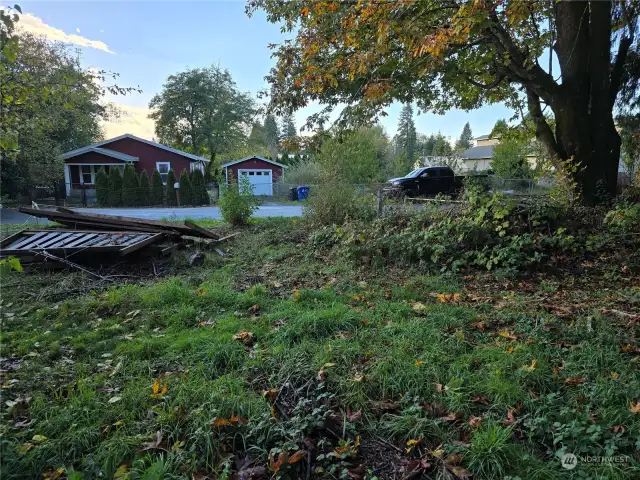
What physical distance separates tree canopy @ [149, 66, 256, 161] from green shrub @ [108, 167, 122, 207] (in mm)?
13501

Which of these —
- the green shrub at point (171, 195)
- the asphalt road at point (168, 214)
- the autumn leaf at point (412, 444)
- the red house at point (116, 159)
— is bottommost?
the autumn leaf at point (412, 444)

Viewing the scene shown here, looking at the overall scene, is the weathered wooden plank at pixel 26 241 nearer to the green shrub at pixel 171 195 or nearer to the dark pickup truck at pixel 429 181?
the dark pickup truck at pixel 429 181

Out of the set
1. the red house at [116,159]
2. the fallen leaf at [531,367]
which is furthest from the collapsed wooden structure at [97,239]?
the red house at [116,159]

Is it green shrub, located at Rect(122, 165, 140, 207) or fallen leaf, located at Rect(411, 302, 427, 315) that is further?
green shrub, located at Rect(122, 165, 140, 207)

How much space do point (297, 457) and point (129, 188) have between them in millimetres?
24147

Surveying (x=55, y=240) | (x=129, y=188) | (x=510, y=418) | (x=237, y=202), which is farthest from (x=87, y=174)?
(x=510, y=418)

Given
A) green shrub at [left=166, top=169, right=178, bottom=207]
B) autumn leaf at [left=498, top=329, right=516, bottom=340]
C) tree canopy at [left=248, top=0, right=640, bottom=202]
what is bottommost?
autumn leaf at [left=498, top=329, right=516, bottom=340]

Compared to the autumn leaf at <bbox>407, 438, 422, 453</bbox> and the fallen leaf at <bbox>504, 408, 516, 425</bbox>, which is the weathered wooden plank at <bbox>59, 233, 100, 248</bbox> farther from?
the fallen leaf at <bbox>504, 408, 516, 425</bbox>

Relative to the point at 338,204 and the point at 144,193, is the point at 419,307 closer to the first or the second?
the point at 338,204

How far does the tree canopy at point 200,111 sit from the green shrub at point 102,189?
13570 millimetres

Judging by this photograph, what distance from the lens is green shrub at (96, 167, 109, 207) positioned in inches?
889

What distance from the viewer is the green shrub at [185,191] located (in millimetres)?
23109

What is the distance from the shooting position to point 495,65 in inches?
294

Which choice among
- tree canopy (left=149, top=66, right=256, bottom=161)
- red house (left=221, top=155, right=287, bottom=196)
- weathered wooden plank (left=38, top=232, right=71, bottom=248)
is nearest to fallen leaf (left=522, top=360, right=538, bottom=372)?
weathered wooden plank (left=38, top=232, right=71, bottom=248)
